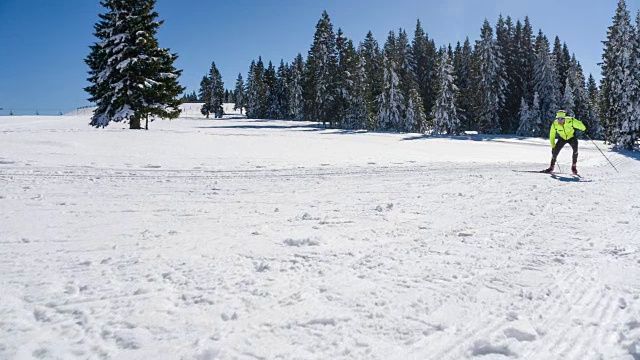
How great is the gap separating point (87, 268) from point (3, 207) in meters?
3.52

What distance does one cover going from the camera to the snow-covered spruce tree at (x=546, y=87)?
4253cm

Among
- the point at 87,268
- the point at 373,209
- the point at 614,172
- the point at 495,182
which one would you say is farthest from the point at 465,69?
the point at 87,268

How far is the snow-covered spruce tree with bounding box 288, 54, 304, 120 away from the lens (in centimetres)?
7044

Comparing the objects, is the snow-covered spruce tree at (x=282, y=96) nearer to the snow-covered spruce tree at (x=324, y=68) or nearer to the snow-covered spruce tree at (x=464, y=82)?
the snow-covered spruce tree at (x=324, y=68)


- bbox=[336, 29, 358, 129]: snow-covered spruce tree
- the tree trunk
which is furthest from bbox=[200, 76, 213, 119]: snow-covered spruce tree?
the tree trunk

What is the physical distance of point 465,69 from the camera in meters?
51.3

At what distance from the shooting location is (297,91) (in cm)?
7119

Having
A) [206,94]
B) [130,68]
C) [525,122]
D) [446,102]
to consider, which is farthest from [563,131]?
[206,94]

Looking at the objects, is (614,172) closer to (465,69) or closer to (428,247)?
(428,247)

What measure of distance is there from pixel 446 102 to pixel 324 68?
16.4 metres

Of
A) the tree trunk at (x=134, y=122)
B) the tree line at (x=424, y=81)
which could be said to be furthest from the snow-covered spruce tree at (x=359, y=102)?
the tree trunk at (x=134, y=122)

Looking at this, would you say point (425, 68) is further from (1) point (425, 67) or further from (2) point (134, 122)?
(2) point (134, 122)

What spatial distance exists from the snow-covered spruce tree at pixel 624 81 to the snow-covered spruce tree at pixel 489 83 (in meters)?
13.3

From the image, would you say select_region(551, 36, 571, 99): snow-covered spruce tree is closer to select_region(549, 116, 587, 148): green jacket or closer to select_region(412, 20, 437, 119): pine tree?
select_region(412, 20, 437, 119): pine tree
